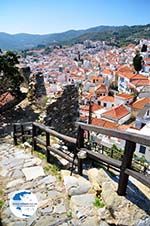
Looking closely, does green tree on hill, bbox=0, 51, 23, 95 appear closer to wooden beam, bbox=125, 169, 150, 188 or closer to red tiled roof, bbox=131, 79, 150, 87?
wooden beam, bbox=125, 169, 150, 188

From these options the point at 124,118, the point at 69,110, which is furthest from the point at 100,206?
the point at 124,118

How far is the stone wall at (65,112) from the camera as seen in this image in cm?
938

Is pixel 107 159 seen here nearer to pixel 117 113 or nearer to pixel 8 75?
pixel 8 75

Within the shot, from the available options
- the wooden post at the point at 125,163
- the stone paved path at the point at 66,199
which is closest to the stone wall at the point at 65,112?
the stone paved path at the point at 66,199

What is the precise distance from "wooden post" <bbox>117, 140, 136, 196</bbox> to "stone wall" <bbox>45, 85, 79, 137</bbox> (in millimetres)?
6035

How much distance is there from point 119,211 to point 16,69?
1219 centimetres

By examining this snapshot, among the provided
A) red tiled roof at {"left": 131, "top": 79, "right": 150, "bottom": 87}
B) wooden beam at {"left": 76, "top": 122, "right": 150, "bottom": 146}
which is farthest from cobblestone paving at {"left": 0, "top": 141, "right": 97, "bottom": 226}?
red tiled roof at {"left": 131, "top": 79, "right": 150, "bottom": 87}

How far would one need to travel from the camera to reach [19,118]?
13.0 meters

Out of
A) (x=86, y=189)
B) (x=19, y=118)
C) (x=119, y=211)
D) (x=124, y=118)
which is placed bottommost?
(x=124, y=118)

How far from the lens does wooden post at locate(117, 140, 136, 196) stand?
3.13 metres

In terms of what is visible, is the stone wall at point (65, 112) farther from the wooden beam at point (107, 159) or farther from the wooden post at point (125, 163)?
the wooden post at point (125, 163)

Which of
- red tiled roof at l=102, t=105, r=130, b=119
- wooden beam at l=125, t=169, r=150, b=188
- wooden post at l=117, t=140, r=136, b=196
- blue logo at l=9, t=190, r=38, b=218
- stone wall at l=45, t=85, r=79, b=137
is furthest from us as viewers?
red tiled roof at l=102, t=105, r=130, b=119

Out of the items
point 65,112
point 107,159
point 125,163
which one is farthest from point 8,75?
point 125,163

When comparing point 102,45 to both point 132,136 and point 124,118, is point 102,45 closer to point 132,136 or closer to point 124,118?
point 124,118
